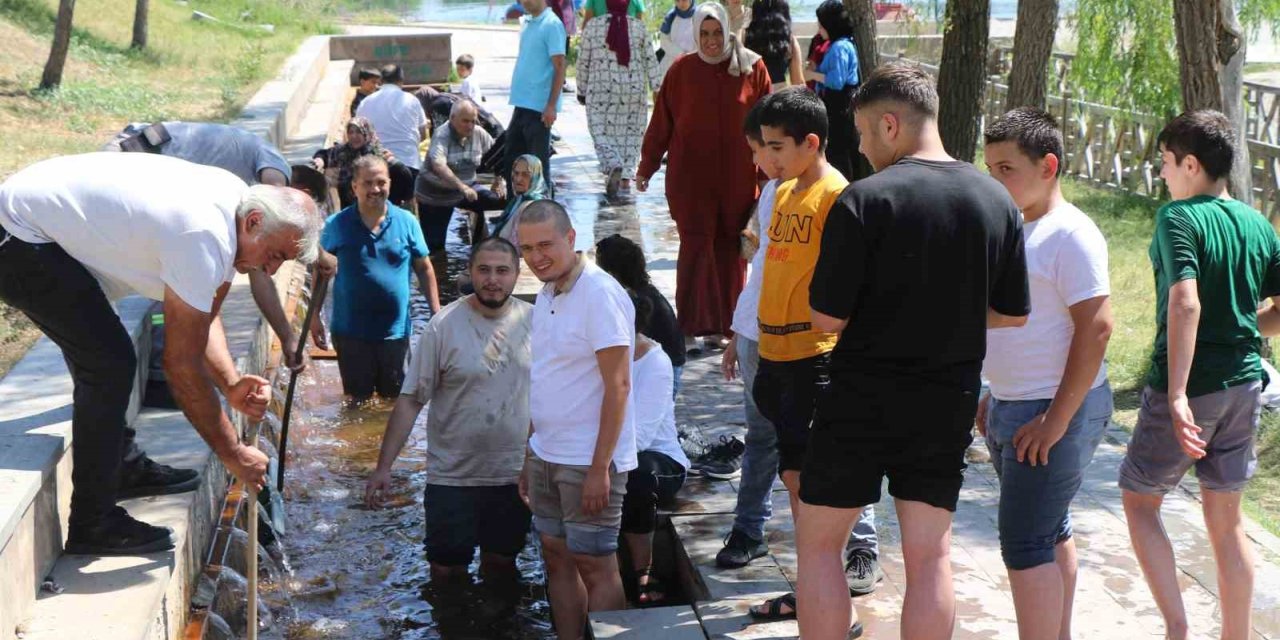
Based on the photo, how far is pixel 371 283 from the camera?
777 cm

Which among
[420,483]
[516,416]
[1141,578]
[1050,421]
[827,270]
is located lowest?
[420,483]

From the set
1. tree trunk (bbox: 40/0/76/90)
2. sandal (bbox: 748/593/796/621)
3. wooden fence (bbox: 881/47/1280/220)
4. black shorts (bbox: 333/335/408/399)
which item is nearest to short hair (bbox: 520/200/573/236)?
sandal (bbox: 748/593/796/621)

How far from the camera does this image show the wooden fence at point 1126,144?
1358 cm

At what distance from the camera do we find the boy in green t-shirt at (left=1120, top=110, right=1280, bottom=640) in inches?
163

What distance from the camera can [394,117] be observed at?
12211 millimetres

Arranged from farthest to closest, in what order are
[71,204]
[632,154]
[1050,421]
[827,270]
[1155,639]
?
[632,154] → [1155,639] → [71,204] → [1050,421] → [827,270]

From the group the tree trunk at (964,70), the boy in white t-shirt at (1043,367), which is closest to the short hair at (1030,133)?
the boy in white t-shirt at (1043,367)

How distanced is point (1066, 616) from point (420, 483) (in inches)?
156

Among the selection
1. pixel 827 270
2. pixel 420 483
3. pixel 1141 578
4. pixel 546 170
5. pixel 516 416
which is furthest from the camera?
pixel 546 170

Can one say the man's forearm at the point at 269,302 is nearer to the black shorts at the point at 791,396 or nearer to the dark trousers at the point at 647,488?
the dark trousers at the point at 647,488

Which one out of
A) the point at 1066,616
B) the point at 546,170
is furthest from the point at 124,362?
the point at 546,170

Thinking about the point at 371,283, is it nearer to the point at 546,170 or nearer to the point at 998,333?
the point at 546,170

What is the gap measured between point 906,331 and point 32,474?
260 cm

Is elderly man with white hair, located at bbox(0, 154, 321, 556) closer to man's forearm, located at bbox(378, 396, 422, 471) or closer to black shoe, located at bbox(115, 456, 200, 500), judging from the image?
black shoe, located at bbox(115, 456, 200, 500)
